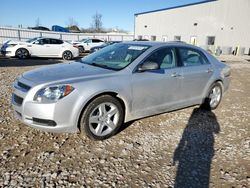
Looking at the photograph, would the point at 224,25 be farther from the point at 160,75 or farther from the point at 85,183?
the point at 85,183

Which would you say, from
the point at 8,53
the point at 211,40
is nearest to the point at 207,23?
the point at 211,40

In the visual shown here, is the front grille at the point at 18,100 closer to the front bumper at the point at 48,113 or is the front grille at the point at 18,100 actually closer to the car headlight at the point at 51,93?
the front bumper at the point at 48,113

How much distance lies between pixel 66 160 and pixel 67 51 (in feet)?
42.2

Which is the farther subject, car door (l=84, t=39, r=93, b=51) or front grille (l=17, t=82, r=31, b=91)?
car door (l=84, t=39, r=93, b=51)

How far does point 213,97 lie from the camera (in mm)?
5453

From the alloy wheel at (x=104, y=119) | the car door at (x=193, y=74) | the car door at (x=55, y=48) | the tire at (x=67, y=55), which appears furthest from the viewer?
the tire at (x=67, y=55)

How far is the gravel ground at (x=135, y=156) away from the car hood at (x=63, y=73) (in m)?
0.97

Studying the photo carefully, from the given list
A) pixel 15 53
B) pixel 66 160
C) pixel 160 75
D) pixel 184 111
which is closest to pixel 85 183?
pixel 66 160

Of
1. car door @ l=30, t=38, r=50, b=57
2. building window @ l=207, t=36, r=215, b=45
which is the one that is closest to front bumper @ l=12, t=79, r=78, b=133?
car door @ l=30, t=38, r=50, b=57

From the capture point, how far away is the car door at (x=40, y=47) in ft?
47.0

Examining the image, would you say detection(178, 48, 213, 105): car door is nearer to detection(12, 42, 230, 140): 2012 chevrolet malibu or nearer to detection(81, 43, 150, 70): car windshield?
detection(12, 42, 230, 140): 2012 chevrolet malibu

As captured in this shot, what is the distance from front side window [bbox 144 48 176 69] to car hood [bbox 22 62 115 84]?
0.92 meters

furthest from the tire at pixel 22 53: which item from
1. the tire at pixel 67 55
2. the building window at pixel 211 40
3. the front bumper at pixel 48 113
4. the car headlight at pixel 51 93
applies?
the building window at pixel 211 40

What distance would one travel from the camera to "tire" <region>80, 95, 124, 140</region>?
3414 mm
